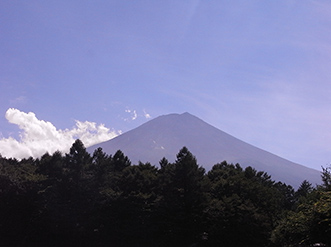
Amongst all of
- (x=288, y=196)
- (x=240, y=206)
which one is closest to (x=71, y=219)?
(x=240, y=206)

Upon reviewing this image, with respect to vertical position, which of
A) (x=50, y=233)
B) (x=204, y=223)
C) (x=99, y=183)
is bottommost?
(x=50, y=233)

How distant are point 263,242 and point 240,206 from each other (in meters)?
3.63

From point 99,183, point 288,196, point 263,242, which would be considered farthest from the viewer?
point 288,196

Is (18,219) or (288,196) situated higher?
(288,196)

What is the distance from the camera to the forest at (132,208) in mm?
30766

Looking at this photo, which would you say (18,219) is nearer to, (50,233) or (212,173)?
(50,233)

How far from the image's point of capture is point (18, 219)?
114 ft

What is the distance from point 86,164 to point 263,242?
19532 mm

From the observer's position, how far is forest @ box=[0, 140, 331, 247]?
30766 mm

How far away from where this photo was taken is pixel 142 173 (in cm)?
3659

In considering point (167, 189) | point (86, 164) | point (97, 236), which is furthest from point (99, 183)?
point (167, 189)

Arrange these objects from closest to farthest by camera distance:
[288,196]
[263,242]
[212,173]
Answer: [263,242], [212,173], [288,196]

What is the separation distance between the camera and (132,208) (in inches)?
1305

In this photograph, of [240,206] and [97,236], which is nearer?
[240,206]
